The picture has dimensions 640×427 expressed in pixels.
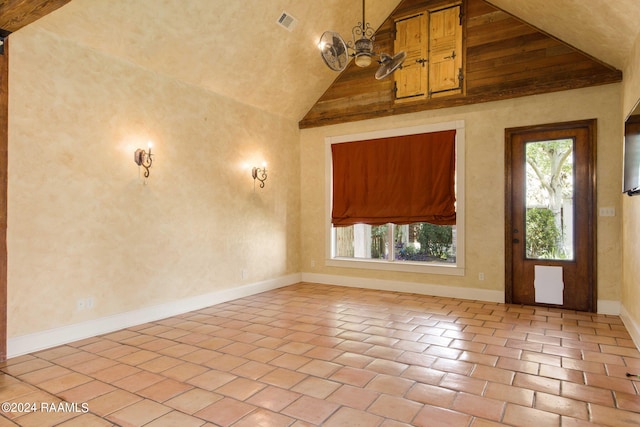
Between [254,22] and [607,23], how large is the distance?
3773mm

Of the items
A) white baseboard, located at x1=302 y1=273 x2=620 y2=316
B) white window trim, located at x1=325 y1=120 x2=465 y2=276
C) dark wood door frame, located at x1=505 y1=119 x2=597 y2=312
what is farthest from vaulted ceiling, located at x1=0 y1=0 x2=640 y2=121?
white baseboard, located at x1=302 y1=273 x2=620 y2=316

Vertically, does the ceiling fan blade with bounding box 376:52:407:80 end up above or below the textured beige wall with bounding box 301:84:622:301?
above

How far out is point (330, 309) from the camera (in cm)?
486

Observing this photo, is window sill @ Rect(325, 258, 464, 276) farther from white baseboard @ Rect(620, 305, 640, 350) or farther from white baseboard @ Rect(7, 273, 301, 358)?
white baseboard @ Rect(620, 305, 640, 350)

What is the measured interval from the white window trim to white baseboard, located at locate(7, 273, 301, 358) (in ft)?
4.90

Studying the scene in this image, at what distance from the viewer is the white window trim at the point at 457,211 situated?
545 cm

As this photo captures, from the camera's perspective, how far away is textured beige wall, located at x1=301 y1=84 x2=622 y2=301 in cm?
454

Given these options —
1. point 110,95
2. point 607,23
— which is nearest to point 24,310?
point 110,95

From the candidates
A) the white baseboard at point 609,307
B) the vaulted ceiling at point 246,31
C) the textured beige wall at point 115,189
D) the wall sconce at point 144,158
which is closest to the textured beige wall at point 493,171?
the white baseboard at point 609,307

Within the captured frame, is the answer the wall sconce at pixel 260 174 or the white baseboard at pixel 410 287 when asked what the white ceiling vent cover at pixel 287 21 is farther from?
the white baseboard at pixel 410 287

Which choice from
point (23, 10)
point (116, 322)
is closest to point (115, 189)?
point (116, 322)

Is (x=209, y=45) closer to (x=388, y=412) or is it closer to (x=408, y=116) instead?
(x=408, y=116)

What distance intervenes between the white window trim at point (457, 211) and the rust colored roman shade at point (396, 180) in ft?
0.24

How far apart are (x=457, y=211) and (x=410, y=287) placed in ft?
4.46
